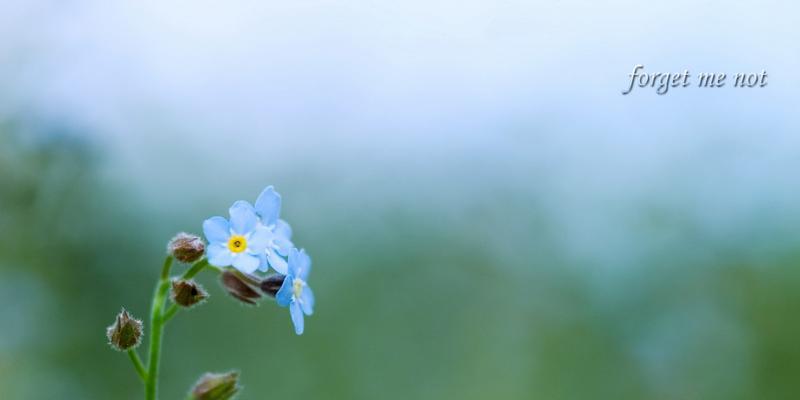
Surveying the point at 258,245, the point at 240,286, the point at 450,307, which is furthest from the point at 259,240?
the point at 450,307

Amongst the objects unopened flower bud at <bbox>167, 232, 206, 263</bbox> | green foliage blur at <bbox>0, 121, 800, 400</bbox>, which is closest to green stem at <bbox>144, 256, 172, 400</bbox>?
unopened flower bud at <bbox>167, 232, 206, 263</bbox>

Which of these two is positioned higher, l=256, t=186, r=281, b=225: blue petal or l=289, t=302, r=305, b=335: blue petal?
l=256, t=186, r=281, b=225: blue petal

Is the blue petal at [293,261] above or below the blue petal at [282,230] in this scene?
below

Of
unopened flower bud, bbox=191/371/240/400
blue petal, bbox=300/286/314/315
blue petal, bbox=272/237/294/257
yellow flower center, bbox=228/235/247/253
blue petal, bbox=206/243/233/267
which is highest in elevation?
yellow flower center, bbox=228/235/247/253

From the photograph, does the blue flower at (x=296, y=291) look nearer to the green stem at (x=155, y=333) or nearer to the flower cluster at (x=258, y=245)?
the flower cluster at (x=258, y=245)

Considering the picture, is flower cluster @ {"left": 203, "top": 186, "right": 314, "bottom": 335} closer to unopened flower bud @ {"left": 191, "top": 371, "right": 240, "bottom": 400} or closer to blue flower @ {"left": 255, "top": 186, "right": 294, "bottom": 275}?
blue flower @ {"left": 255, "top": 186, "right": 294, "bottom": 275}

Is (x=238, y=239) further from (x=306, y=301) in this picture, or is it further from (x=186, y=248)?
(x=306, y=301)

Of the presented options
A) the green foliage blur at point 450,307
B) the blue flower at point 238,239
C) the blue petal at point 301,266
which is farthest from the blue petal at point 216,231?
the green foliage blur at point 450,307
